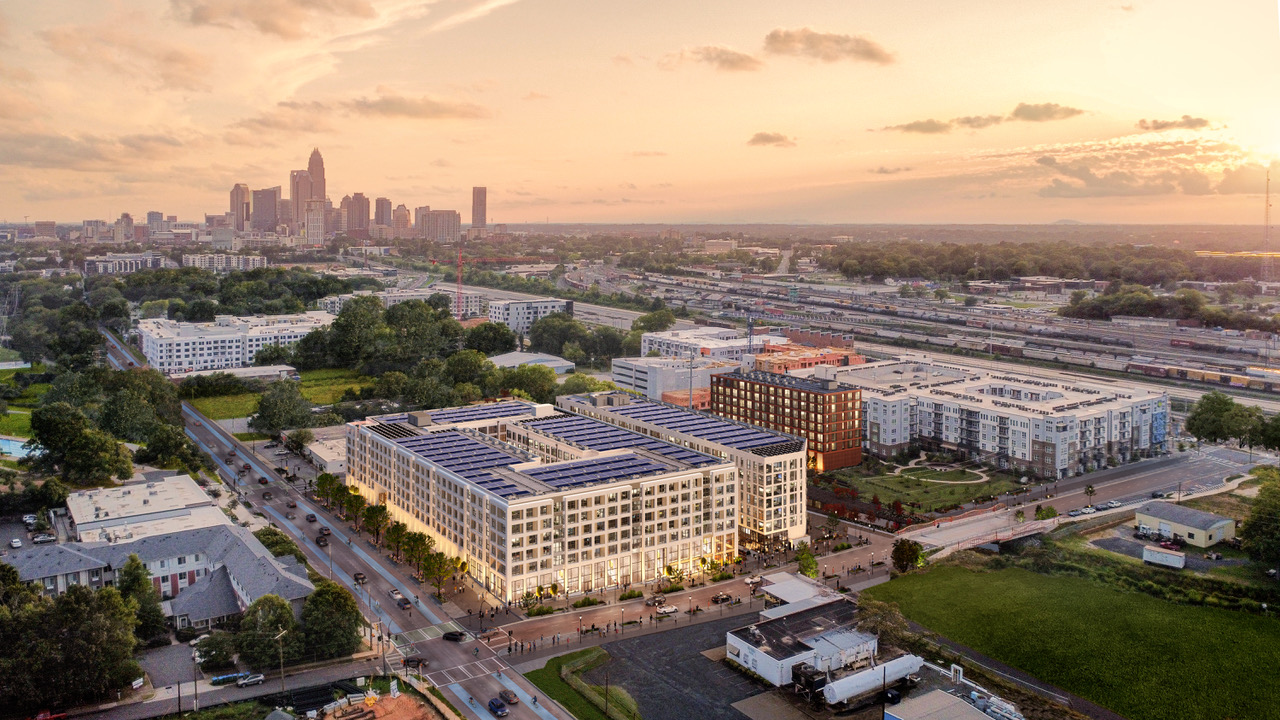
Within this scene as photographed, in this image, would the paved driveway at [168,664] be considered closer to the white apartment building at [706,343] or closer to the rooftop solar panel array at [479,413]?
the rooftop solar panel array at [479,413]

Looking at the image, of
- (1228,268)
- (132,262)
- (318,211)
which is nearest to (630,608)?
(1228,268)

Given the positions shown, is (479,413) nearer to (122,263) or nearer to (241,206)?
(122,263)


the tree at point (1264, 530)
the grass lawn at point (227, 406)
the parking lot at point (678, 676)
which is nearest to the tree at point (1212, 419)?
the tree at point (1264, 530)

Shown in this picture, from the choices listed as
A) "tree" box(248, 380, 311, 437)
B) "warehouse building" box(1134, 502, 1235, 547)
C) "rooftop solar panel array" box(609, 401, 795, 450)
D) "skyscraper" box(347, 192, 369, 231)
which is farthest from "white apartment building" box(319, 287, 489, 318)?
"skyscraper" box(347, 192, 369, 231)

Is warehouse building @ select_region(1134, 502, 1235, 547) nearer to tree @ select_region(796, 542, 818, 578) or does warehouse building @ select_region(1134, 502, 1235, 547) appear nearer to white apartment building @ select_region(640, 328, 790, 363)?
tree @ select_region(796, 542, 818, 578)

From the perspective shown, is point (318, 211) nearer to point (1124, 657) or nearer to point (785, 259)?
point (785, 259)
